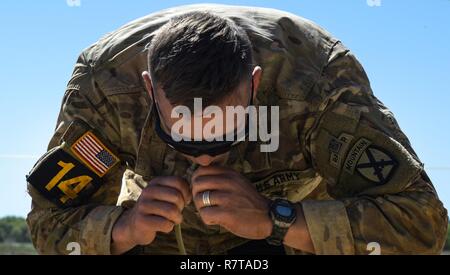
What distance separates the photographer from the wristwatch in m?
3.04

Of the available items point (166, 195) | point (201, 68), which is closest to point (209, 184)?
point (166, 195)

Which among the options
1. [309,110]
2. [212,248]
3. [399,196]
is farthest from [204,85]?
[212,248]

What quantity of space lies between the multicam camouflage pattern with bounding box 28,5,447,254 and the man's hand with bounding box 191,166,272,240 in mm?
198

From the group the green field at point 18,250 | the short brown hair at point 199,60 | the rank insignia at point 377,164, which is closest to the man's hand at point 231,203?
the short brown hair at point 199,60

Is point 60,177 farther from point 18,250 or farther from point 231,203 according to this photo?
Result: point 18,250

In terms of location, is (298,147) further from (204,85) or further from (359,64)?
(204,85)

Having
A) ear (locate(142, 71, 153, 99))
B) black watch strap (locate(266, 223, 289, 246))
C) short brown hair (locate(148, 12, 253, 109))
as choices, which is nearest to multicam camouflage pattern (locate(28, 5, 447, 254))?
black watch strap (locate(266, 223, 289, 246))

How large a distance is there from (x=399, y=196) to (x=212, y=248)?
39.0 inches

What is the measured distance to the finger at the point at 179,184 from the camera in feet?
9.99

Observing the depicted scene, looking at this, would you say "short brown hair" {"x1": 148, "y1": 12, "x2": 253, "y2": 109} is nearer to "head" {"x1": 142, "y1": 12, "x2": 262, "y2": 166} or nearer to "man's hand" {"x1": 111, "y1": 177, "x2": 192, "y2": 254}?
"head" {"x1": 142, "y1": 12, "x2": 262, "y2": 166}

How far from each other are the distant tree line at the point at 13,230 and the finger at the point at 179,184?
27.8m

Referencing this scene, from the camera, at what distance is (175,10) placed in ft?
12.1

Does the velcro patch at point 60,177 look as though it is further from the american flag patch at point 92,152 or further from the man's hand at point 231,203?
the man's hand at point 231,203

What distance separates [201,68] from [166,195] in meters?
0.48
